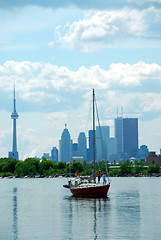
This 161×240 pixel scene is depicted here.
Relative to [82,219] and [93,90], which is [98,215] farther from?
[93,90]

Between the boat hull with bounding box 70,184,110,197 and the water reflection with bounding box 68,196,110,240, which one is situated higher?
the boat hull with bounding box 70,184,110,197

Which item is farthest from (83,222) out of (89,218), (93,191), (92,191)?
(93,191)

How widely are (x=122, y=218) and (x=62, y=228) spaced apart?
10420 millimetres

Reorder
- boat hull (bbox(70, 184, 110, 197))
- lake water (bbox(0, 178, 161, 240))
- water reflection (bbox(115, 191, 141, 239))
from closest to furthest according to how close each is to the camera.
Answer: lake water (bbox(0, 178, 161, 240)), water reflection (bbox(115, 191, 141, 239)), boat hull (bbox(70, 184, 110, 197))

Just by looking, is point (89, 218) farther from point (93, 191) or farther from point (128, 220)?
point (93, 191)

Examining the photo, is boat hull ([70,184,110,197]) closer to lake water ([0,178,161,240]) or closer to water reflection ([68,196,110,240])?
water reflection ([68,196,110,240])

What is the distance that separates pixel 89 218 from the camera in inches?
2542

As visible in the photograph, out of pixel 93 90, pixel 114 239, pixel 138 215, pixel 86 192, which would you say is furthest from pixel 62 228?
pixel 93 90

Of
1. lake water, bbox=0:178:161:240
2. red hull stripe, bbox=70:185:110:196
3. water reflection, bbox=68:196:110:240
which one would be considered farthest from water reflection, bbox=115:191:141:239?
red hull stripe, bbox=70:185:110:196

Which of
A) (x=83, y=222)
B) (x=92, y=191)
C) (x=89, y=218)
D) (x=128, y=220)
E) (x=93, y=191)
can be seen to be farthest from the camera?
(x=93, y=191)

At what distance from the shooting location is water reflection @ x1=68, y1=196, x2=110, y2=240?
172 feet

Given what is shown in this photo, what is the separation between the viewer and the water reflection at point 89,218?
5234cm

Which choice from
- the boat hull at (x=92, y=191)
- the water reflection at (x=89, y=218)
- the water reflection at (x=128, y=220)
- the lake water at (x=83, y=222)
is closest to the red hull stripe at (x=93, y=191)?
the boat hull at (x=92, y=191)

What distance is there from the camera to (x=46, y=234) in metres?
52.2
